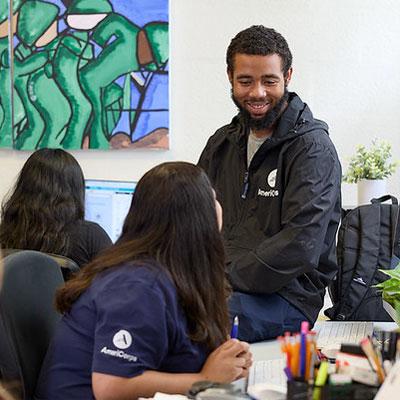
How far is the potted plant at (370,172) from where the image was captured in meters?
2.88

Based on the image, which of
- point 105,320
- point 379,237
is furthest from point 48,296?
point 379,237

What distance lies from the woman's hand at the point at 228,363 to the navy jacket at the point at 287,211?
0.63 meters

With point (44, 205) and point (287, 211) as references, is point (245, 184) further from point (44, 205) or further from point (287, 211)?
point (44, 205)

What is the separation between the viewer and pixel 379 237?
249cm

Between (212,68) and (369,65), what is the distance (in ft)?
2.46

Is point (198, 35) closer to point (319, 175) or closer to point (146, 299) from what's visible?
point (319, 175)

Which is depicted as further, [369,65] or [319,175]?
[369,65]

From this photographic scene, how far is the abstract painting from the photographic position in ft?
11.6

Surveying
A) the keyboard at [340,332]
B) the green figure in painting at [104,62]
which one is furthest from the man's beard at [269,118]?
the green figure in painting at [104,62]

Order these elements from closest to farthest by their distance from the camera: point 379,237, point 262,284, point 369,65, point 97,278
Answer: point 97,278
point 262,284
point 379,237
point 369,65

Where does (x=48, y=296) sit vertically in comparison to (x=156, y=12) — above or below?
below

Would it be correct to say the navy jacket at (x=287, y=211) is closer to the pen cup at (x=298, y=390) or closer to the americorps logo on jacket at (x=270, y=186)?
the americorps logo on jacket at (x=270, y=186)

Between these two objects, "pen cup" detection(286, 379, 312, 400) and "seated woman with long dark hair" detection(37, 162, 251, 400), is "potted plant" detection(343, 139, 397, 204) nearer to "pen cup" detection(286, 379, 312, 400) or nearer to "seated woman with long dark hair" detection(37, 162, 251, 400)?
"seated woman with long dark hair" detection(37, 162, 251, 400)

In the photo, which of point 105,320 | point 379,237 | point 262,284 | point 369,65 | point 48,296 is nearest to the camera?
point 105,320
